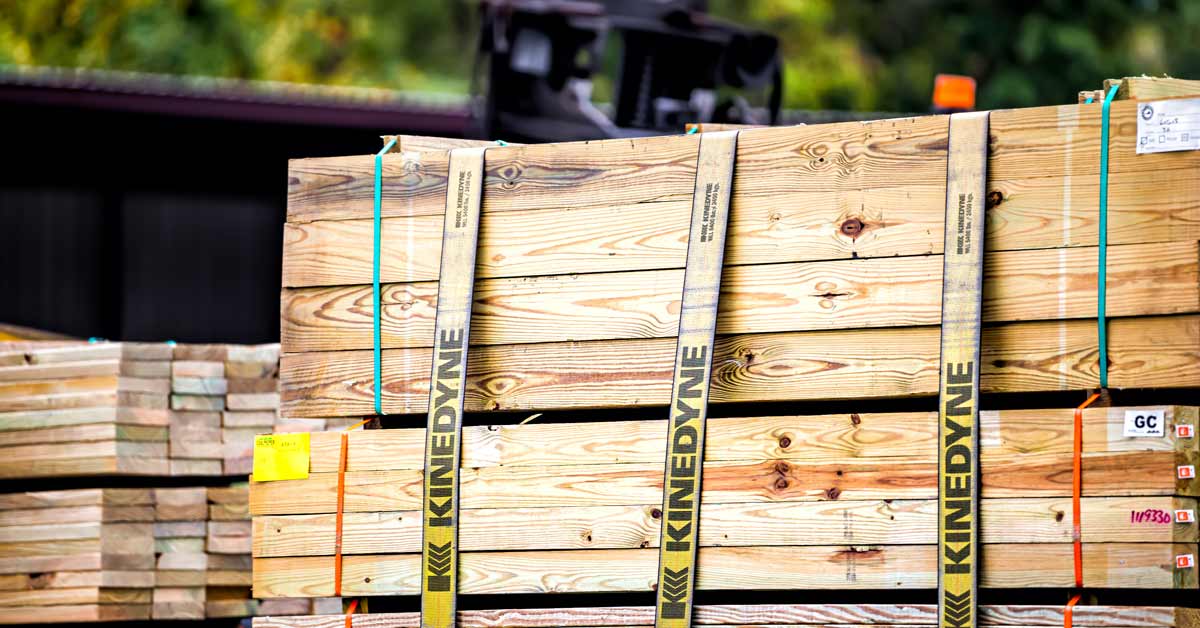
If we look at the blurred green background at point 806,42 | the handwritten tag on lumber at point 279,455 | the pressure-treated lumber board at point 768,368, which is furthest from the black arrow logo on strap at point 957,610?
the blurred green background at point 806,42

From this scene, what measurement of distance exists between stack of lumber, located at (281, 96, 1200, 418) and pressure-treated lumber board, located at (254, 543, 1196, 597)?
46 cm

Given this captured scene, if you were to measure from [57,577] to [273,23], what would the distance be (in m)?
17.2

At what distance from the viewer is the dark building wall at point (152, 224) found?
397 inches

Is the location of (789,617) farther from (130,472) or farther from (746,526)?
(130,472)

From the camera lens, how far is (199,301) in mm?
10750

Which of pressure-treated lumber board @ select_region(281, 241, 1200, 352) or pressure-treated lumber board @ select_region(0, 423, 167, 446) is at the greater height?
pressure-treated lumber board @ select_region(281, 241, 1200, 352)

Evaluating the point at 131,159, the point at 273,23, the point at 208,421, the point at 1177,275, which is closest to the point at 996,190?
the point at 1177,275

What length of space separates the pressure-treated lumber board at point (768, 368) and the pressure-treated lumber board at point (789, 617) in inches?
23.9

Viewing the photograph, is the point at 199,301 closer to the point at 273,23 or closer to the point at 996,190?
the point at 996,190

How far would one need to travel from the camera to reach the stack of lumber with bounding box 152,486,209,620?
5.50m

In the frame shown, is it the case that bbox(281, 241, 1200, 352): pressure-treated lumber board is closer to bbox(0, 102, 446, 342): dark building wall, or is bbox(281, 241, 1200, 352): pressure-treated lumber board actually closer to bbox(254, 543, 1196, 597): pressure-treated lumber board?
bbox(254, 543, 1196, 597): pressure-treated lumber board

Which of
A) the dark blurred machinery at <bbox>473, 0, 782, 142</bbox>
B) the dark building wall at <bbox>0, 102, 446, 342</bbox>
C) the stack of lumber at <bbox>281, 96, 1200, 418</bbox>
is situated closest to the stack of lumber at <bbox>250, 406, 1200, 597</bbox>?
the stack of lumber at <bbox>281, 96, 1200, 418</bbox>

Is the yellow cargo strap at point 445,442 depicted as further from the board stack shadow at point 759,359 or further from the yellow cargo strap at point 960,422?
the yellow cargo strap at point 960,422

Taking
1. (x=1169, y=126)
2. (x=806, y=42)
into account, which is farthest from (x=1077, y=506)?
(x=806, y=42)
